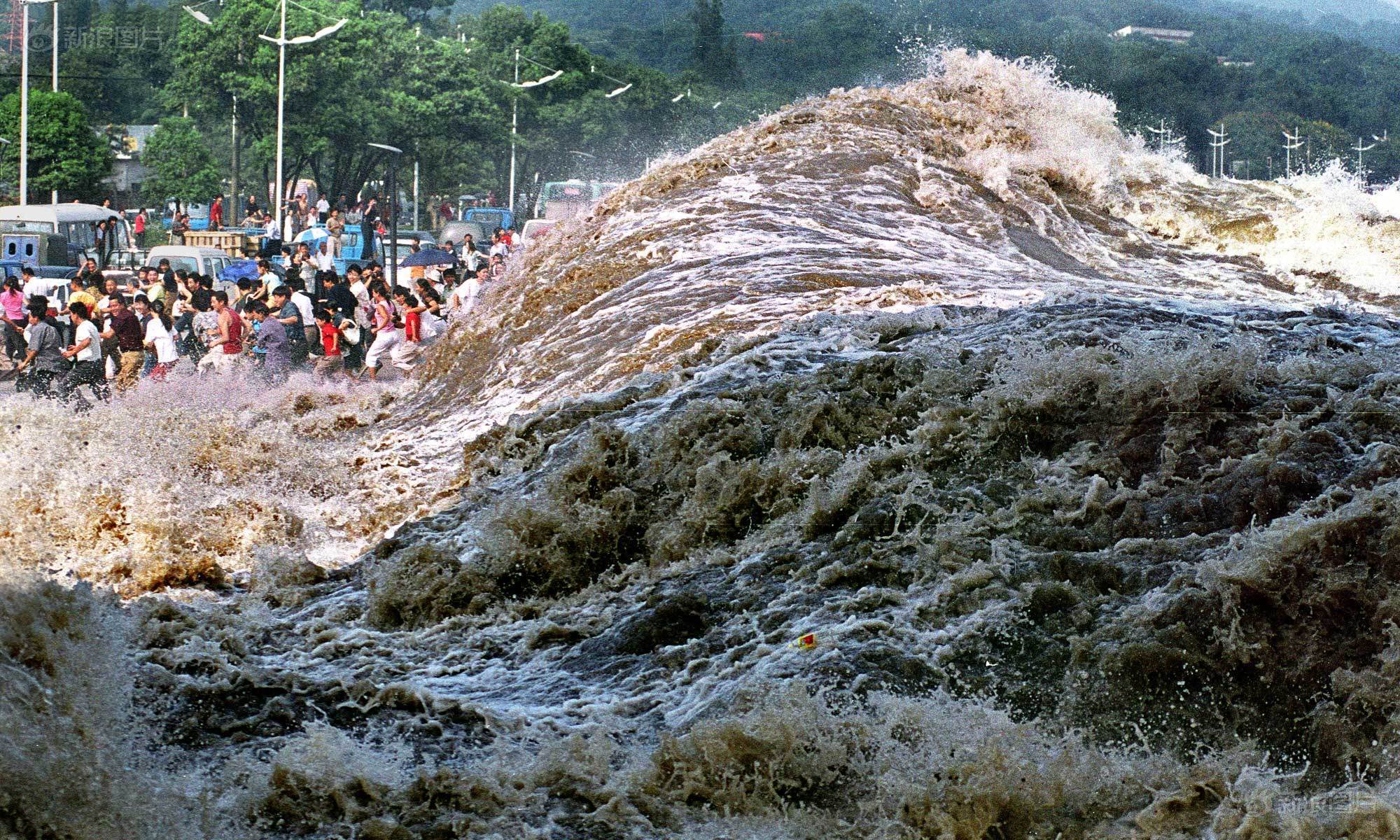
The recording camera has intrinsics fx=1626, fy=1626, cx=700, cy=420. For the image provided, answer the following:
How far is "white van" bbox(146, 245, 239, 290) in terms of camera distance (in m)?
23.2

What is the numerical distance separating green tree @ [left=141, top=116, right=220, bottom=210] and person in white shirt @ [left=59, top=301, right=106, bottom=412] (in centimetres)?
3658

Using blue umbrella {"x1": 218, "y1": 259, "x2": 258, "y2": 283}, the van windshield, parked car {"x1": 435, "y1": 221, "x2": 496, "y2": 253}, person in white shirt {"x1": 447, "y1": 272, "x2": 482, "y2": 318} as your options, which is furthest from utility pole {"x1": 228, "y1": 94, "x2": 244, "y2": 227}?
person in white shirt {"x1": 447, "y1": 272, "x2": 482, "y2": 318}

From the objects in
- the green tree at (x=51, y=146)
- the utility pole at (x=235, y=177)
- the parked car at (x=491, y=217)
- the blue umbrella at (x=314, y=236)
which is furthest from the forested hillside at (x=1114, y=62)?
the blue umbrella at (x=314, y=236)

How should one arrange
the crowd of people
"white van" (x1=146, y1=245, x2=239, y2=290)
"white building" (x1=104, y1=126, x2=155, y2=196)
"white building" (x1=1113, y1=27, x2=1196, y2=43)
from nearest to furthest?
the crowd of people → "white van" (x1=146, y1=245, x2=239, y2=290) → "white building" (x1=104, y1=126, x2=155, y2=196) → "white building" (x1=1113, y1=27, x2=1196, y2=43)

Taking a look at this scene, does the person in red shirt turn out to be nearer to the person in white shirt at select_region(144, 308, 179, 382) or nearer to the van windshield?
the person in white shirt at select_region(144, 308, 179, 382)

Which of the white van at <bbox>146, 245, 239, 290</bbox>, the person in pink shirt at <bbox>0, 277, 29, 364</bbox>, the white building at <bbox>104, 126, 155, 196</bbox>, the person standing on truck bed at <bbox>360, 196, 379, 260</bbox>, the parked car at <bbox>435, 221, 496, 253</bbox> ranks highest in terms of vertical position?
the person in pink shirt at <bbox>0, 277, 29, 364</bbox>

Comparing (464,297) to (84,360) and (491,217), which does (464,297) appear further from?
(491,217)

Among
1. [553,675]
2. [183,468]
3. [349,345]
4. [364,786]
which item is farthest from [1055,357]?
[349,345]

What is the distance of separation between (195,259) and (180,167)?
25912 mm

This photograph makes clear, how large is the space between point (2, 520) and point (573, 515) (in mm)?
3420

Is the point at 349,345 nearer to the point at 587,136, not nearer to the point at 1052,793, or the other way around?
the point at 1052,793

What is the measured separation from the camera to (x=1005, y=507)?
21.0 feet

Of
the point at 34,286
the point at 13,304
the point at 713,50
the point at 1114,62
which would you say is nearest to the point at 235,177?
the point at 34,286

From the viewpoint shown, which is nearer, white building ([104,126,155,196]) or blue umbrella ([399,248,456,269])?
blue umbrella ([399,248,456,269])
